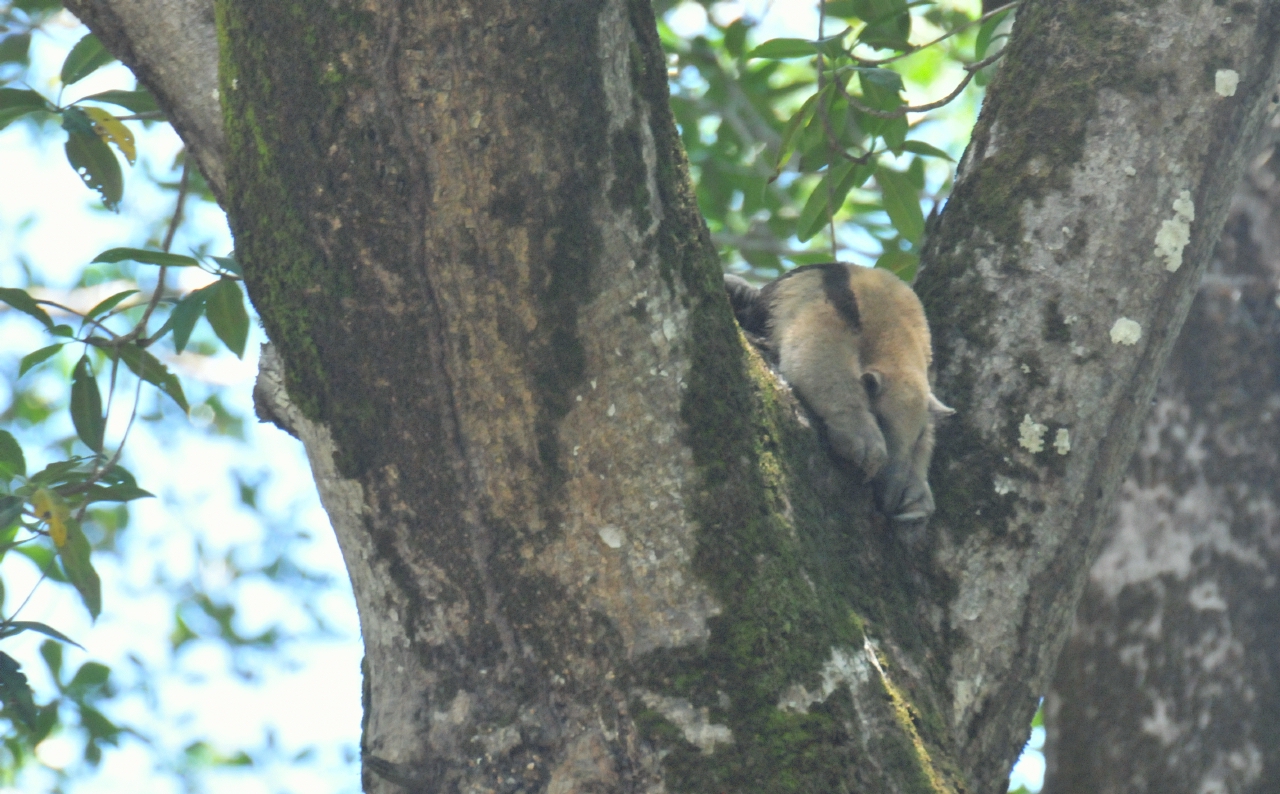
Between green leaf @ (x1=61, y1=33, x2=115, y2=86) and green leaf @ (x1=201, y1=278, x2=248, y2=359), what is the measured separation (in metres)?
0.89

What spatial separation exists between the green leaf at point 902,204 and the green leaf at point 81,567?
307cm

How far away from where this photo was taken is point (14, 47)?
4906 mm

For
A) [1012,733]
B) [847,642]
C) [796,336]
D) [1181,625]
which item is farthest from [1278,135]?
[847,642]

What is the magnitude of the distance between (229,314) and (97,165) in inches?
27.5

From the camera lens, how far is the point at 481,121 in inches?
82.4

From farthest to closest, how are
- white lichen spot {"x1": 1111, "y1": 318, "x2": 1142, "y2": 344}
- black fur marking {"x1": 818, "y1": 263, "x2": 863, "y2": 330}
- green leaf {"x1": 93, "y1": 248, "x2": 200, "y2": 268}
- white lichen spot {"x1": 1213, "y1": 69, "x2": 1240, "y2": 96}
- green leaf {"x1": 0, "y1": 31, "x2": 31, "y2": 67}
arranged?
green leaf {"x1": 0, "y1": 31, "x2": 31, "y2": 67} → green leaf {"x1": 93, "y1": 248, "x2": 200, "y2": 268} → white lichen spot {"x1": 1213, "y1": 69, "x2": 1240, "y2": 96} → black fur marking {"x1": 818, "y1": 263, "x2": 863, "y2": 330} → white lichen spot {"x1": 1111, "y1": 318, "x2": 1142, "y2": 344}

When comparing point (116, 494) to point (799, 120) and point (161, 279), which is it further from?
point (799, 120)

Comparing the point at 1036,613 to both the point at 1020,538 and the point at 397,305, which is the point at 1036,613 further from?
the point at 397,305

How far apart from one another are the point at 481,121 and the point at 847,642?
1.20 metres

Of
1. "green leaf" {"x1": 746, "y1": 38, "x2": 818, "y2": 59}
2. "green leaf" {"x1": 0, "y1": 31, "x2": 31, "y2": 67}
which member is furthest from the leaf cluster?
"green leaf" {"x1": 0, "y1": 31, "x2": 31, "y2": 67}

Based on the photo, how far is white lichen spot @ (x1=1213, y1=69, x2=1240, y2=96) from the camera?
3.04 meters

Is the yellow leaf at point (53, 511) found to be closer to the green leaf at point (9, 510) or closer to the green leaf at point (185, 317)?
the green leaf at point (9, 510)

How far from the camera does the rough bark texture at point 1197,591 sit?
3.72 m

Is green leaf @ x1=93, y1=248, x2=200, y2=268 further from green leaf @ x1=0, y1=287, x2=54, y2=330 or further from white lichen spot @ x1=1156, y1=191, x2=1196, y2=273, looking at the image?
white lichen spot @ x1=1156, y1=191, x2=1196, y2=273
